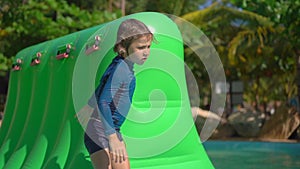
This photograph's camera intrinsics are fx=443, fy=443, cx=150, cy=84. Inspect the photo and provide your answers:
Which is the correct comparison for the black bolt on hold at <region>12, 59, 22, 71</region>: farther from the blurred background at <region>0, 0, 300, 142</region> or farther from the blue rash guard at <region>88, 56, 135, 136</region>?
the blue rash guard at <region>88, 56, 135, 136</region>

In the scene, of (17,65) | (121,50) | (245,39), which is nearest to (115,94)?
(121,50)

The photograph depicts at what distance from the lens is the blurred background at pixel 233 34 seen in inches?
355

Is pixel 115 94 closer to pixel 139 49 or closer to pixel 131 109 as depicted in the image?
pixel 139 49

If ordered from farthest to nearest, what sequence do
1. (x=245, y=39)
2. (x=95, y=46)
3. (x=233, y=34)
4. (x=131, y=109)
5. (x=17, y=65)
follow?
(x=233, y=34)
(x=245, y=39)
(x=17, y=65)
(x=95, y=46)
(x=131, y=109)

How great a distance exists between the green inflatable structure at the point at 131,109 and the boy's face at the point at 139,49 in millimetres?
954

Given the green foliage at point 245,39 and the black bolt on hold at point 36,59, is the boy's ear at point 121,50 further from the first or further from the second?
the green foliage at point 245,39

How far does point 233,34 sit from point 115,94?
13073mm

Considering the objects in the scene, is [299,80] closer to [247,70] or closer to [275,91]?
[247,70]

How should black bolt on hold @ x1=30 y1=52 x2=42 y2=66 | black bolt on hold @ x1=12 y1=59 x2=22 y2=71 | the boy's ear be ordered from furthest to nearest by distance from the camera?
black bolt on hold @ x1=12 y1=59 x2=22 y2=71 → black bolt on hold @ x1=30 y1=52 x2=42 y2=66 → the boy's ear

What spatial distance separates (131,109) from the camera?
371 cm

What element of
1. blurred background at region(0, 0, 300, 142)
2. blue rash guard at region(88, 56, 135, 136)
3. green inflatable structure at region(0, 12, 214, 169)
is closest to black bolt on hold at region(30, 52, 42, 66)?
green inflatable structure at region(0, 12, 214, 169)

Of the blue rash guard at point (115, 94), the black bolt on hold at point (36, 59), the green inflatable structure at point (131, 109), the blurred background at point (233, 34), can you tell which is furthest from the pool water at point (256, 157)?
the blue rash guard at point (115, 94)

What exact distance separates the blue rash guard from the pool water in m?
3.85

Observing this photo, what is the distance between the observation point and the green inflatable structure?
148 inches
